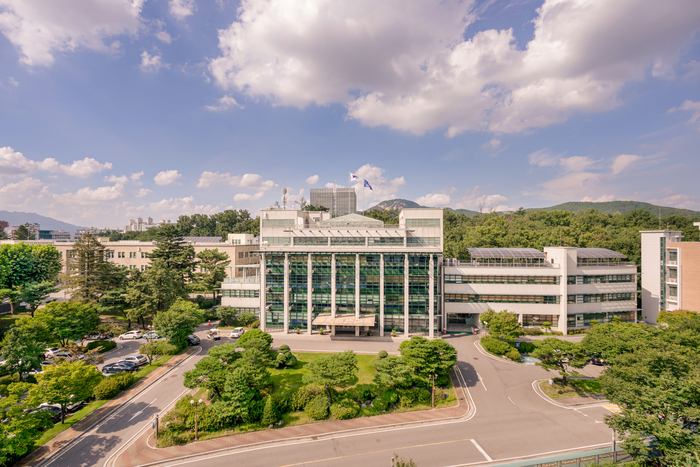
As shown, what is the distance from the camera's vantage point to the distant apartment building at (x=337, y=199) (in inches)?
7347

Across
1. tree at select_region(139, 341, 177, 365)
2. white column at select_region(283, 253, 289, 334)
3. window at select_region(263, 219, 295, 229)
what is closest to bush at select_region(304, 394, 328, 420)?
white column at select_region(283, 253, 289, 334)

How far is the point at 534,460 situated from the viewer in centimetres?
2466

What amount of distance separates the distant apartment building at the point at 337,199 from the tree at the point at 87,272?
132780mm

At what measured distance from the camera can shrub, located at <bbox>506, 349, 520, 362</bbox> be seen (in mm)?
43344

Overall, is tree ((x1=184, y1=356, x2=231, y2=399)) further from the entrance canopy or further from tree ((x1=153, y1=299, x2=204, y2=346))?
the entrance canopy

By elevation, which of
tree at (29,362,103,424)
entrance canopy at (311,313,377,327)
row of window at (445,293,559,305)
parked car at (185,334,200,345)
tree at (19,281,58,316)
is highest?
tree at (19,281,58,316)

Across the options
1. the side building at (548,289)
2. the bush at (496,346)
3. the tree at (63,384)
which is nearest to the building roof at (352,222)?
the side building at (548,289)

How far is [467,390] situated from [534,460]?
1119 cm

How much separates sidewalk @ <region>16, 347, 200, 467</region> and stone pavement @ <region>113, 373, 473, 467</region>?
5.74 m

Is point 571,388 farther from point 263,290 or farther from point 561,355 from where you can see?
point 263,290

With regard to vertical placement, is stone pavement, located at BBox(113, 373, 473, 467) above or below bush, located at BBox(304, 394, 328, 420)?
below

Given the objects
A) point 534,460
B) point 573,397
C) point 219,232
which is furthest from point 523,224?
point 219,232

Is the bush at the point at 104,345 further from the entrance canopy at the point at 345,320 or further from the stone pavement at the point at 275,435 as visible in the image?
the entrance canopy at the point at 345,320

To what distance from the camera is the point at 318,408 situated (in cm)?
3011
